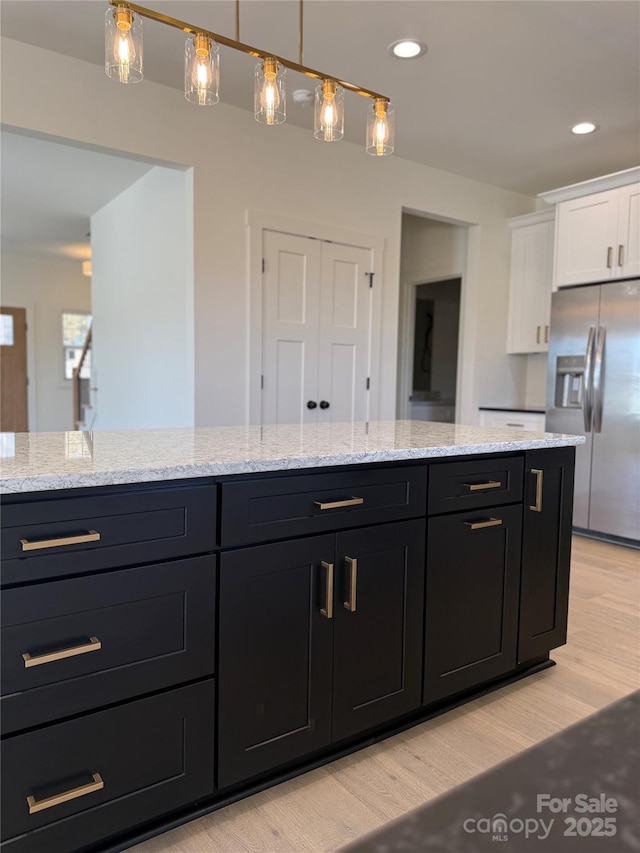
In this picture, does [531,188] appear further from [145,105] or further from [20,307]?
[20,307]

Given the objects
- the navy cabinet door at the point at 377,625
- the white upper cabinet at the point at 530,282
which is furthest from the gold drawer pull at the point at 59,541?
the white upper cabinet at the point at 530,282

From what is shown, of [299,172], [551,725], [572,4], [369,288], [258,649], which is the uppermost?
[572,4]

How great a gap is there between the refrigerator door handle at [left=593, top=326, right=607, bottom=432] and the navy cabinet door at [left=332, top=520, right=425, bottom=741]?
9.28 ft

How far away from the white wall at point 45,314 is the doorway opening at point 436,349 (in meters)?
4.67

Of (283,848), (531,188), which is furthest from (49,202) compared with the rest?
(283,848)

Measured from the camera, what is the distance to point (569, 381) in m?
4.30

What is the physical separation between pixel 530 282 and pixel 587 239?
0.88 m

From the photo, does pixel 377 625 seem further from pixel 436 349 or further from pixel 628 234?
A: pixel 436 349

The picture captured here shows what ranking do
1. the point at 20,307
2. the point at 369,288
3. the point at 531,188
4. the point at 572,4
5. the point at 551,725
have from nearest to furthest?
the point at 551,725, the point at 572,4, the point at 369,288, the point at 531,188, the point at 20,307

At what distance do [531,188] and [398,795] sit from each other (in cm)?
501

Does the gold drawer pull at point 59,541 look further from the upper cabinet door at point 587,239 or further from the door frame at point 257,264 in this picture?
the upper cabinet door at point 587,239

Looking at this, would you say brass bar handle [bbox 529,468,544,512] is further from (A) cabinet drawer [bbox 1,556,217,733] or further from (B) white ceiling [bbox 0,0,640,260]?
(B) white ceiling [bbox 0,0,640,260]

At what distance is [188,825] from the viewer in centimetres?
148

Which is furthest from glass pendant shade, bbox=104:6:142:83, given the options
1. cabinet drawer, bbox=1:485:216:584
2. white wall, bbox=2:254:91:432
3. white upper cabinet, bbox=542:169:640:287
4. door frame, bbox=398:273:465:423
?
white wall, bbox=2:254:91:432
